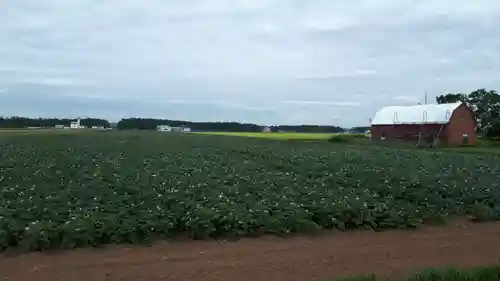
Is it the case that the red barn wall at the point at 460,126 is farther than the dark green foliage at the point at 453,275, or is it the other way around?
the red barn wall at the point at 460,126

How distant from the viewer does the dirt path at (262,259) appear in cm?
814

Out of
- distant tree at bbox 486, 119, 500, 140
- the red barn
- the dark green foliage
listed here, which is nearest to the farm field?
the dark green foliage

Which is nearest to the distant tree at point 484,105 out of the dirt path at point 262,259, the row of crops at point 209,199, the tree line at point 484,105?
the tree line at point 484,105

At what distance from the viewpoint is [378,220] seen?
41.3 ft

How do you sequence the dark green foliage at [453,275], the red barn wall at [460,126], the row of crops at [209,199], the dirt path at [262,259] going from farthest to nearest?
1. the red barn wall at [460,126]
2. the row of crops at [209,199]
3. the dirt path at [262,259]
4. the dark green foliage at [453,275]

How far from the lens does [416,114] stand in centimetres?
7500

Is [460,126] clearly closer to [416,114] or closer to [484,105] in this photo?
[416,114]

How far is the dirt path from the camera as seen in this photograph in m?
8.14

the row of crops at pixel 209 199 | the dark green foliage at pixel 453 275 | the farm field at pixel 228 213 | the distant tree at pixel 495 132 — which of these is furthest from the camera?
the distant tree at pixel 495 132

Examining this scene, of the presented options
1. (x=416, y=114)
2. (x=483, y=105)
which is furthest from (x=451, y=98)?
(x=416, y=114)

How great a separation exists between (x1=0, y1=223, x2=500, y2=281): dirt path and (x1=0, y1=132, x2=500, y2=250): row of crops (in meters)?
0.61

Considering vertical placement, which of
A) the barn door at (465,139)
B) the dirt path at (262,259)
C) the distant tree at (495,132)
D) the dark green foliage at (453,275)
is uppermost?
the distant tree at (495,132)

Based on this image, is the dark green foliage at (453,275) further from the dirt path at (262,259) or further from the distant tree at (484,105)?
the distant tree at (484,105)

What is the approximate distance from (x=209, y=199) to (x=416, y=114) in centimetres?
6682
